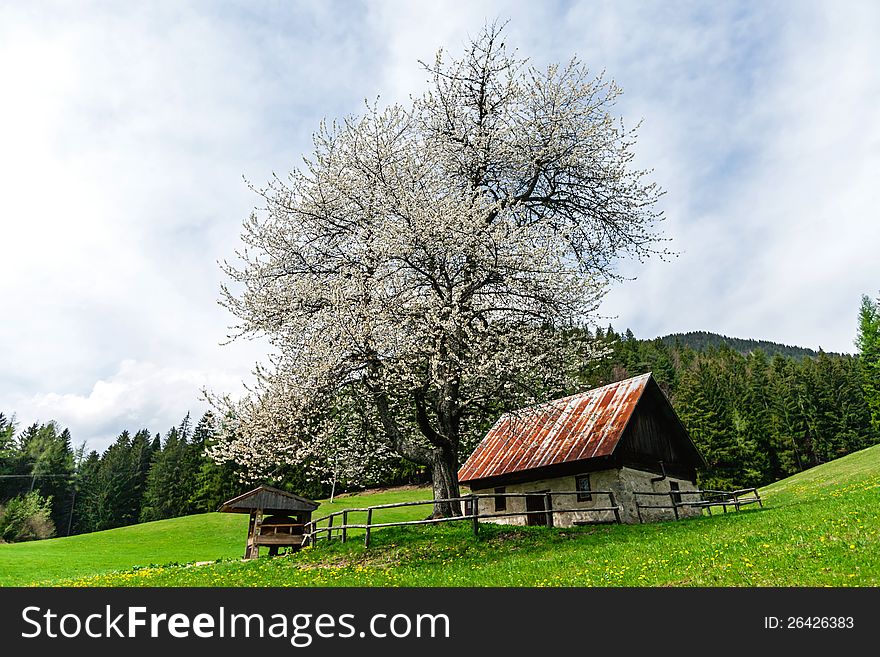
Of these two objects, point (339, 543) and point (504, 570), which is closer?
point (504, 570)

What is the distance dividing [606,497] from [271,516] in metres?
13.8

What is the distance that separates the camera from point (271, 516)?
74.7 feet

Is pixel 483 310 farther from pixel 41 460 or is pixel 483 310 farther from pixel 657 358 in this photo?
pixel 41 460

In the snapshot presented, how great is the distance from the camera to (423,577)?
11680 mm

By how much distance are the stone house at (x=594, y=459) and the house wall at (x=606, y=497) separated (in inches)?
1.5

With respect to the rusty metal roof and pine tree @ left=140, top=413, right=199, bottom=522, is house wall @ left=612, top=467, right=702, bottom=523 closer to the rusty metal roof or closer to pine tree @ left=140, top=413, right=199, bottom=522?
the rusty metal roof

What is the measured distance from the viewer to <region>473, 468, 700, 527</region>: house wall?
68.6 feet

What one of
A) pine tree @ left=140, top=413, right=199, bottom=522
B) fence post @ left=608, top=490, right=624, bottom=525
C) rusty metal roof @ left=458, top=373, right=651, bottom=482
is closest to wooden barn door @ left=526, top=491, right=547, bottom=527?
rusty metal roof @ left=458, top=373, right=651, bottom=482

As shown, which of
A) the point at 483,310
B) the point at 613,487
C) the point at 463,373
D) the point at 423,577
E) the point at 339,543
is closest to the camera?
the point at 423,577

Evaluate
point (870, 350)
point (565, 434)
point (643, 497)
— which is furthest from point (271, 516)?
point (870, 350)

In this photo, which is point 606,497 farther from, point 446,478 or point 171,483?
point 171,483
